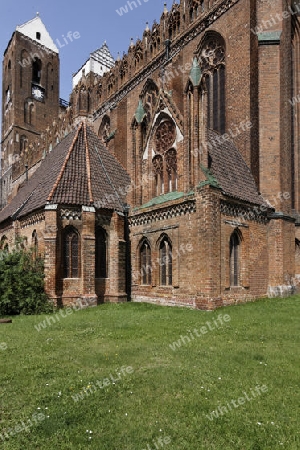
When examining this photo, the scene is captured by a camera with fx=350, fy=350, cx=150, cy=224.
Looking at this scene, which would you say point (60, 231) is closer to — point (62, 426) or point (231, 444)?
point (62, 426)

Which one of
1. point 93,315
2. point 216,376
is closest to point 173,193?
point 93,315

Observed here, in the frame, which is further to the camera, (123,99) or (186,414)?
(123,99)

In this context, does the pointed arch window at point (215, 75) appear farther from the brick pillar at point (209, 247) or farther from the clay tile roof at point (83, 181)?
the brick pillar at point (209, 247)

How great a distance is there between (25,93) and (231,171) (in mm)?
37937

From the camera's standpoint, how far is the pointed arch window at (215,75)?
2045cm

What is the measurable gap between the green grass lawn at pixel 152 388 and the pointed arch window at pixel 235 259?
462cm

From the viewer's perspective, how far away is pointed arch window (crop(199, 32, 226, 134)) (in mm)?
20453

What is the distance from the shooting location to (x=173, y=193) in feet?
51.6

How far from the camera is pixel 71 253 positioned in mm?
15875

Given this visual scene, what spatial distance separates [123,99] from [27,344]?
2280 centimetres

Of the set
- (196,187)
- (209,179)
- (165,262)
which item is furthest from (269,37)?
(165,262)

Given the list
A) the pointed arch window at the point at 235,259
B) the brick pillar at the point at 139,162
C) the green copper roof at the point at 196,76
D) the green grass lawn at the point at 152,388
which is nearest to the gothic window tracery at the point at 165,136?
the brick pillar at the point at 139,162

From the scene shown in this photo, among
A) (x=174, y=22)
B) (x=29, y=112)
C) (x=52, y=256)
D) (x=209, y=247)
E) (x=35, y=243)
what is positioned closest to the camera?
(x=209, y=247)

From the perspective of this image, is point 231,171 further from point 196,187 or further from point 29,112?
point 29,112
